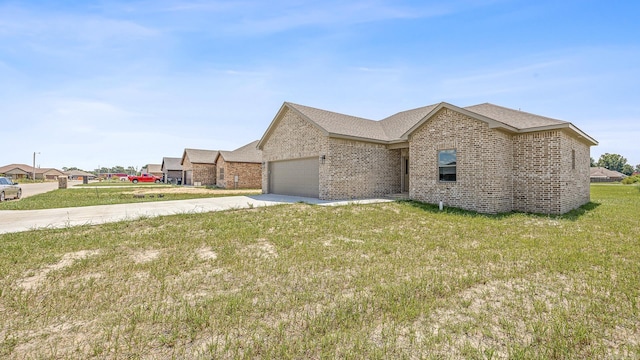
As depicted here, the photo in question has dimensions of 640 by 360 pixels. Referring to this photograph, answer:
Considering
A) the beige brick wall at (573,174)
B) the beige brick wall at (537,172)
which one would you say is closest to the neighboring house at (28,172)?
the beige brick wall at (537,172)

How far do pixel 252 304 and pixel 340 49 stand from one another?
36.9 ft

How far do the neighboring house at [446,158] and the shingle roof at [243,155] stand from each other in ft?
39.0

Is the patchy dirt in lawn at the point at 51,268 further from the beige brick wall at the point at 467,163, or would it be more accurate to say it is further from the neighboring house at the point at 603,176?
the neighboring house at the point at 603,176

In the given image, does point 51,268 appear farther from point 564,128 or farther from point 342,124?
point 564,128

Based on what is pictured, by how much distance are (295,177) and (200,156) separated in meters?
24.1

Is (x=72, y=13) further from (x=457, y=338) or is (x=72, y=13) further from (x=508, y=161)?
(x=508, y=161)

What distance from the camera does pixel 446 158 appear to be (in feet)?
41.9

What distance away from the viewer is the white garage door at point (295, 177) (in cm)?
1650

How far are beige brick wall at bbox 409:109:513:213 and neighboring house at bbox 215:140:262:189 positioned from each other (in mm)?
20820

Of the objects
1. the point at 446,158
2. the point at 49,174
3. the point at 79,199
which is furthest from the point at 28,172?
the point at 446,158

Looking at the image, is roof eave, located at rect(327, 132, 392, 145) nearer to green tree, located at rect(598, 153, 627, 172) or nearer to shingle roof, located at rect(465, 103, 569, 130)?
shingle roof, located at rect(465, 103, 569, 130)

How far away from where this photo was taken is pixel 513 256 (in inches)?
239

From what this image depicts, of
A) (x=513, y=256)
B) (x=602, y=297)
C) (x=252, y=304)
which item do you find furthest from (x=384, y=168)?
(x=252, y=304)

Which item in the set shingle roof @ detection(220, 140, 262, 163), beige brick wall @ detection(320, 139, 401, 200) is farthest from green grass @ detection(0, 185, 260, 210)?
shingle roof @ detection(220, 140, 262, 163)
